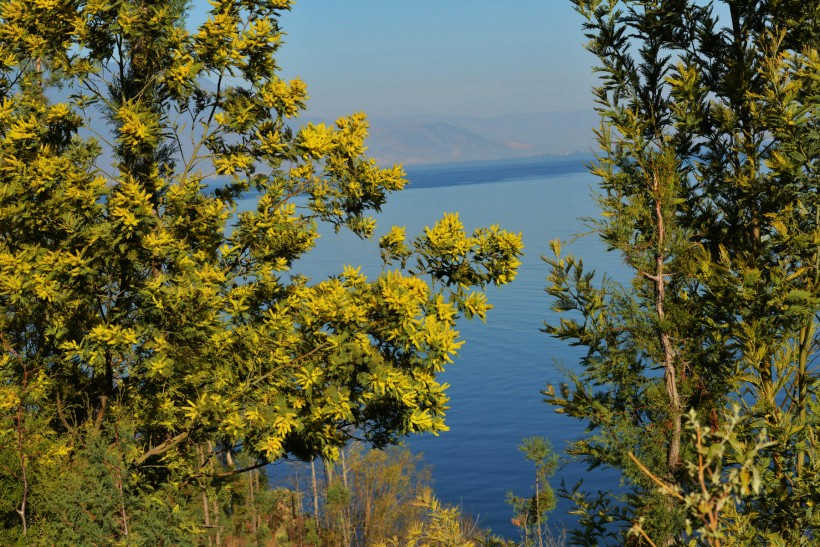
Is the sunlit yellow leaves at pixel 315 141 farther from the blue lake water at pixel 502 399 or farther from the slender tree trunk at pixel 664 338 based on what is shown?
the blue lake water at pixel 502 399

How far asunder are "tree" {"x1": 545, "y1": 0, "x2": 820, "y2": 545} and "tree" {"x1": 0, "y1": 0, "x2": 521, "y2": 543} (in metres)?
1.96

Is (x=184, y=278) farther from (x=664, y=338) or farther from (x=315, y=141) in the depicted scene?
(x=664, y=338)

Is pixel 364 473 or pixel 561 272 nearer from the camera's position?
pixel 561 272

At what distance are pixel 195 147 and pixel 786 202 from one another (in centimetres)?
820

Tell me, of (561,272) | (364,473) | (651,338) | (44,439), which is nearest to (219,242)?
(44,439)

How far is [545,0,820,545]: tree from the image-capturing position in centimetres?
719

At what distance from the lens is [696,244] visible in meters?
7.99

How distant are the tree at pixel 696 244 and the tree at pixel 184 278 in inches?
77.1

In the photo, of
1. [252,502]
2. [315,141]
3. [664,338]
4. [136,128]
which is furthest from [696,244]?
[252,502]

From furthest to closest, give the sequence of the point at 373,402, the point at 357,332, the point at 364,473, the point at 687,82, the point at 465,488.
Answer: the point at 465,488 → the point at 364,473 → the point at 373,402 → the point at 357,332 → the point at 687,82

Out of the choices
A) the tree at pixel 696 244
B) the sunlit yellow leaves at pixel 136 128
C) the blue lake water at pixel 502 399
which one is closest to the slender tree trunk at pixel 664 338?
the tree at pixel 696 244

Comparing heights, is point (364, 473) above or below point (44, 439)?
below

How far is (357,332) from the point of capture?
375 inches

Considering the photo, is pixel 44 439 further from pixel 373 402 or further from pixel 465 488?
pixel 465 488
